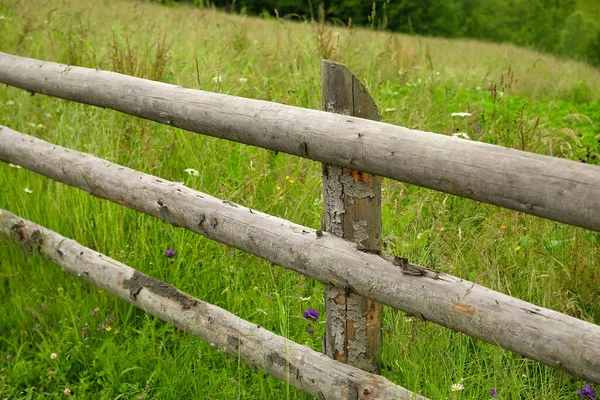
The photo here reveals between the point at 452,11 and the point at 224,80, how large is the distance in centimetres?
3391

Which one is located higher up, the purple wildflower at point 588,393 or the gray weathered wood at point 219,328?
the purple wildflower at point 588,393

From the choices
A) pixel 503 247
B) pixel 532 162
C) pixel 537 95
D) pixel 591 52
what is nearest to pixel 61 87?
pixel 503 247

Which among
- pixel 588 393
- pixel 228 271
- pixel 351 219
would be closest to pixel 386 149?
pixel 351 219

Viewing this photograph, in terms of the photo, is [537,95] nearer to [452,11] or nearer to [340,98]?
[340,98]

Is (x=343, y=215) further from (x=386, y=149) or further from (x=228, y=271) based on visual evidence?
(x=228, y=271)

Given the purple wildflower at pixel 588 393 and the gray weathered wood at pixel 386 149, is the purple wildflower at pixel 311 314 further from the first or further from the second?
the purple wildflower at pixel 588 393

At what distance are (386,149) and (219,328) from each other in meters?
1.15

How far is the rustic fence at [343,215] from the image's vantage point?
5.49 feet

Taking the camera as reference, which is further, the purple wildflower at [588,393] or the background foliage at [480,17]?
the background foliage at [480,17]

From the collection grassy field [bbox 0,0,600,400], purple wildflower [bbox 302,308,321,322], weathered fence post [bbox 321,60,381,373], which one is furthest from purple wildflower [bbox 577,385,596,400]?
purple wildflower [bbox 302,308,321,322]

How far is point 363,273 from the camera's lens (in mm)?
2113

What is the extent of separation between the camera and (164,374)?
2717 millimetres

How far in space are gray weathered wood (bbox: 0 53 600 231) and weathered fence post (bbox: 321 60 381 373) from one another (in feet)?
0.27

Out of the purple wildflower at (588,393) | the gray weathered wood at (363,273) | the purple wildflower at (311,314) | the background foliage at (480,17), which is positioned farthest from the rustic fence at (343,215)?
the background foliage at (480,17)
